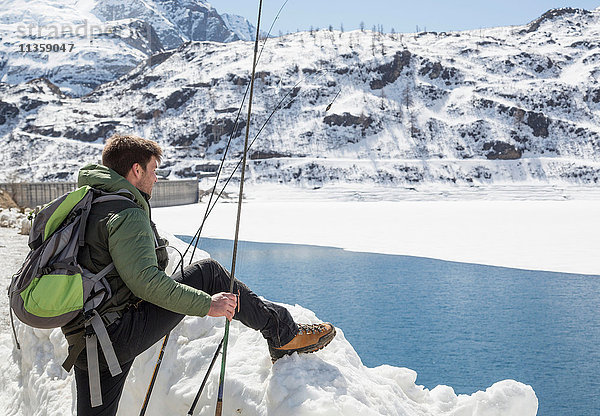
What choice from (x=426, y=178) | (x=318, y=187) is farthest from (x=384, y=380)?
(x=426, y=178)

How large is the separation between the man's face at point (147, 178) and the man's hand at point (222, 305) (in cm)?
51

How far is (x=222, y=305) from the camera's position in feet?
6.50

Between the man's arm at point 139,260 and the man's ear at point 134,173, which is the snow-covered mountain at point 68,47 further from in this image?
the man's arm at point 139,260

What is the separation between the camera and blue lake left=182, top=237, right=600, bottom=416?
6.22 m

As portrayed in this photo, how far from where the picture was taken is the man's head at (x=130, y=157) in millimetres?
2016

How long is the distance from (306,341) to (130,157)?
4.09 ft

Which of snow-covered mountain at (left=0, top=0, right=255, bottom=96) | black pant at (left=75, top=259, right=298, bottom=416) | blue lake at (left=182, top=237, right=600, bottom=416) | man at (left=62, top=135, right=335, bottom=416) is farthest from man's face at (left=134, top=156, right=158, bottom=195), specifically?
snow-covered mountain at (left=0, top=0, right=255, bottom=96)

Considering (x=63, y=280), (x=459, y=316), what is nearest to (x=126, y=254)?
(x=63, y=280)

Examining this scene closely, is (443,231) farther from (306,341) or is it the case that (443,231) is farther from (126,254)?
(126,254)

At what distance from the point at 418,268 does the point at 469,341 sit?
16.5ft

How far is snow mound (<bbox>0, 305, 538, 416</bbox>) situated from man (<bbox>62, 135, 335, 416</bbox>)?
2.09 ft

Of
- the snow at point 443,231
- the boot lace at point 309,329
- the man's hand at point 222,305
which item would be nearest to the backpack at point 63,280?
the man's hand at point 222,305

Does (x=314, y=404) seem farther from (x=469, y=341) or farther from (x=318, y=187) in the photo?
(x=318, y=187)

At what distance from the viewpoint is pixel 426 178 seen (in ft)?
161
